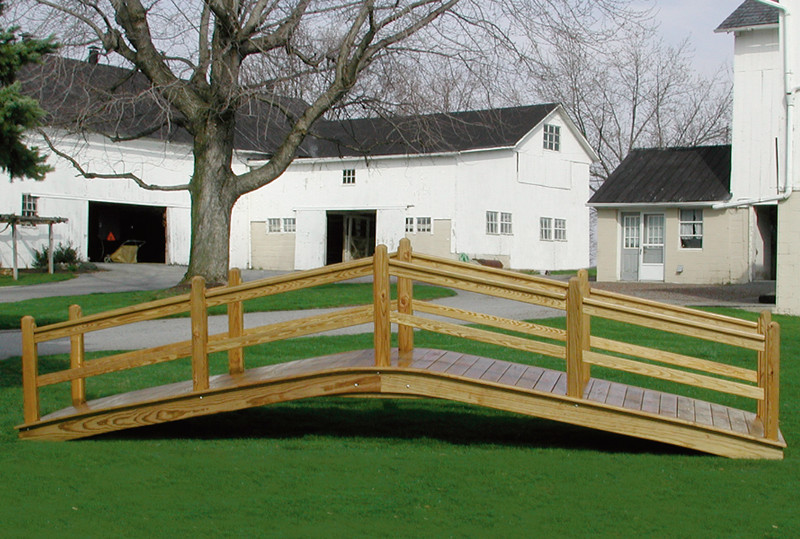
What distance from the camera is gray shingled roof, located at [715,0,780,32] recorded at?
82.0ft

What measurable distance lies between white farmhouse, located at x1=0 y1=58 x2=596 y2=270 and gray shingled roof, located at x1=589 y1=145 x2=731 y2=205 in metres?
6.28

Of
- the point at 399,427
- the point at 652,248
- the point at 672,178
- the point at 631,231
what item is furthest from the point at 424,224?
the point at 399,427

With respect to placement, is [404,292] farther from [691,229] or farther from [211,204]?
[691,229]

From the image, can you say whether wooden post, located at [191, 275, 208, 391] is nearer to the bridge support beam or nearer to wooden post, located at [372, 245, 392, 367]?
wooden post, located at [372, 245, 392, 367]

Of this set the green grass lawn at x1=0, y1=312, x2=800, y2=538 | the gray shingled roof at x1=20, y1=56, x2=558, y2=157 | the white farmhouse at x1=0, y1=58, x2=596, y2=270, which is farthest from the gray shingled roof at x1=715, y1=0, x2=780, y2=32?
the green grass lawn at x1=0, y1=312, x2=800, y2=538

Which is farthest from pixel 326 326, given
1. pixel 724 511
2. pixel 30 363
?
pixel 724 511

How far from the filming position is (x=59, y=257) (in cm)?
3244

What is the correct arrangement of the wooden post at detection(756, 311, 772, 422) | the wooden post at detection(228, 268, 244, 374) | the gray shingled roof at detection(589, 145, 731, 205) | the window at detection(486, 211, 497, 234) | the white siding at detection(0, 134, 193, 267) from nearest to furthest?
the wooden post at detection(756, 311, 772, 422) → the wooden post at detection(228, 268, 244, 374) → the gray shingled roof at detection(589, 145, 731, 205) → the white siding at detection(0, 134, 193, 267) → the window at detection(486, 211, 497, 234)

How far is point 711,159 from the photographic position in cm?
3012

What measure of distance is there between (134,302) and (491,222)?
67.0ft

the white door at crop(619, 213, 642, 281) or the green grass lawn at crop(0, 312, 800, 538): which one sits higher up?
the white door at crop(619, 213, 642, 281)

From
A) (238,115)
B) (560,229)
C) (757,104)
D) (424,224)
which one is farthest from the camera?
(560,229)

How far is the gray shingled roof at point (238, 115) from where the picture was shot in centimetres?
1927

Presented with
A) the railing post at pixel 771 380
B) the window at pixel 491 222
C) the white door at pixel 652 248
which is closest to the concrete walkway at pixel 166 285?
the white door at pixel 652 248
